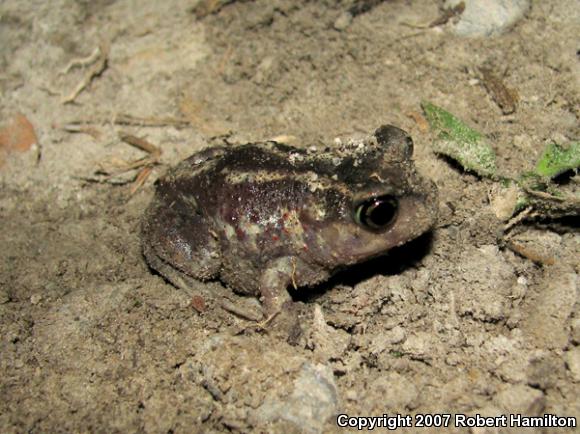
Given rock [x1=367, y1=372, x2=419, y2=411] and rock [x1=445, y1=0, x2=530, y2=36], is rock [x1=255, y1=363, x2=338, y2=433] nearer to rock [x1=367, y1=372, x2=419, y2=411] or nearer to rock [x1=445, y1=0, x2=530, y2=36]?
rock [x1=367, y1=372, x2=419, y2=411]

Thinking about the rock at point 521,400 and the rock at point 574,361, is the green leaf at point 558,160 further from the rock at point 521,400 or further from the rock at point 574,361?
the rock at point 521,400

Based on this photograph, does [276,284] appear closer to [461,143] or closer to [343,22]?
[461,143]

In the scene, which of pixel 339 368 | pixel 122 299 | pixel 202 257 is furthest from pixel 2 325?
pixel 339 368

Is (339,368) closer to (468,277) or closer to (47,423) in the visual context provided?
(468,277)

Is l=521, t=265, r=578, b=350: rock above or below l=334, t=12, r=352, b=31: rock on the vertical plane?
below

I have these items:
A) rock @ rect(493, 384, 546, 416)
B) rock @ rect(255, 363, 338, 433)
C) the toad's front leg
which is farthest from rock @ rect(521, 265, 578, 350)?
the toad's front leg

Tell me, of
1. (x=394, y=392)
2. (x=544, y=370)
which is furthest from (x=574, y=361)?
(x=394, y=392)
